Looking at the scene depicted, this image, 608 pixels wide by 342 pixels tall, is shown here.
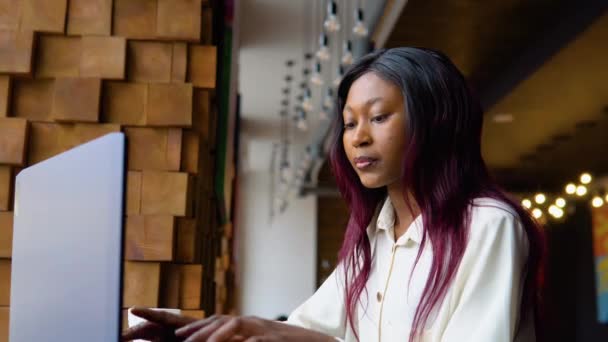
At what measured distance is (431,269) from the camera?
114 centimetres

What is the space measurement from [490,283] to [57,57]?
54.1 inches

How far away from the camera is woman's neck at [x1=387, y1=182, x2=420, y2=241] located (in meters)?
1.27

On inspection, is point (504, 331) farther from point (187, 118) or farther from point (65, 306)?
point (187, 118)

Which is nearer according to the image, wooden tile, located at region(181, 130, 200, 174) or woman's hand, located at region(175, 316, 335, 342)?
woman's hand, located at region(175, 316, 335, 342)

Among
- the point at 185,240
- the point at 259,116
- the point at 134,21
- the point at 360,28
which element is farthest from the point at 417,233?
the point at 259,116

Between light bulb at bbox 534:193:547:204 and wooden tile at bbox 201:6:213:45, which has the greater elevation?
wooden tile at bbox 201:6:213:45

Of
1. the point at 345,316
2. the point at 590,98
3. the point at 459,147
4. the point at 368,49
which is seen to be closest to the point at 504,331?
the point at 459,147

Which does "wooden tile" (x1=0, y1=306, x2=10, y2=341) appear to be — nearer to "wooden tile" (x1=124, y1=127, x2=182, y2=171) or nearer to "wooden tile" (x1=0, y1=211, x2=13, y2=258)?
"wooden tile" (x1=0, y1=211, x2=13, y2=258)

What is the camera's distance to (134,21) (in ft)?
6.75

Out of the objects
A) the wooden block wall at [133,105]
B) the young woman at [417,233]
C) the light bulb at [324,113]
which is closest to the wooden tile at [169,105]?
the wooden block wall at [133,105]

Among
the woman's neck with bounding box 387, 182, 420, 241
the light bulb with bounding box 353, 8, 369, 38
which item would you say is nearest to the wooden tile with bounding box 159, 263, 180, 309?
the woman's neck with bounding box 387, 182, 420, 241

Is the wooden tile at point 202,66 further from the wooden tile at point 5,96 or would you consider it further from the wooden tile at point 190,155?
the wooden tile at point 5,96

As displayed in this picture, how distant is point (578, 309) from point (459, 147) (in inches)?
433

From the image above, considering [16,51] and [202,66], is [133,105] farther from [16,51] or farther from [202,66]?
[16,51]
